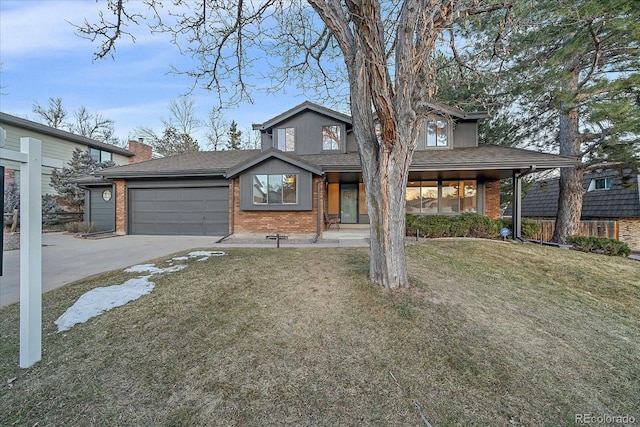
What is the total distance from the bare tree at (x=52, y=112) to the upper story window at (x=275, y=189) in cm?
2585

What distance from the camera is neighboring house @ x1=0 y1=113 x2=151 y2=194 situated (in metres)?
14.0

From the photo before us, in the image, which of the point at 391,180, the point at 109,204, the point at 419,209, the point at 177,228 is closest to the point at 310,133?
the point at 419,209

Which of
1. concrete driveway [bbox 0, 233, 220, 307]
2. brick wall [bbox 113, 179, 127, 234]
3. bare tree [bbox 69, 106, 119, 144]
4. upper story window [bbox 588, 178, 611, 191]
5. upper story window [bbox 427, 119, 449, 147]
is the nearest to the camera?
concrete driveway [bbox 0, 233, 220, 307]

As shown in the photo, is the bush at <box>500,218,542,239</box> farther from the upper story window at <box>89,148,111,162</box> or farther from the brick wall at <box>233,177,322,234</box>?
the upper story window at <box>89,148,111,162</box>

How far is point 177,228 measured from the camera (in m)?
11.2

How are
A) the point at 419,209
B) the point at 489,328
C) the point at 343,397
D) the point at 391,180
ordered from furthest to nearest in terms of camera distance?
the point at 419,209 → the point at 391,180 → the point at 489,328 → the point at 343,397

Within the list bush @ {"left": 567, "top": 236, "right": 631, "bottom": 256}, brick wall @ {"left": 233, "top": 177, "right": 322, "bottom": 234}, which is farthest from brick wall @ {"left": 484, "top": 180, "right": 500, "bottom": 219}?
brick wall @ {"left": 233, "top": 177, "right": 322, "bottom": 234}

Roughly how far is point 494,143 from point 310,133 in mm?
9362

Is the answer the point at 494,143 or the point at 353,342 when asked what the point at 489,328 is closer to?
the point at 353,342

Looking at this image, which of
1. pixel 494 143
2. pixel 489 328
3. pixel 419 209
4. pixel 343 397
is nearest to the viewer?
pixel 343 397

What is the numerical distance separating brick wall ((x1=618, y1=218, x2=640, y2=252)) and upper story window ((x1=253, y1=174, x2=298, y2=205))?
654 inches

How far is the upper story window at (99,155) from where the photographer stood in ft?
59.1

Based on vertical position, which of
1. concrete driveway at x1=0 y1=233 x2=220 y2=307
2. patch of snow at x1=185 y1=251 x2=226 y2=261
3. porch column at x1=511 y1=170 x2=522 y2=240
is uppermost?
porch column at x1=511 y1=170 x2=522 y2=240

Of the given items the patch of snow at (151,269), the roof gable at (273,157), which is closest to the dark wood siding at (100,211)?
the roof gable at (273,157)
